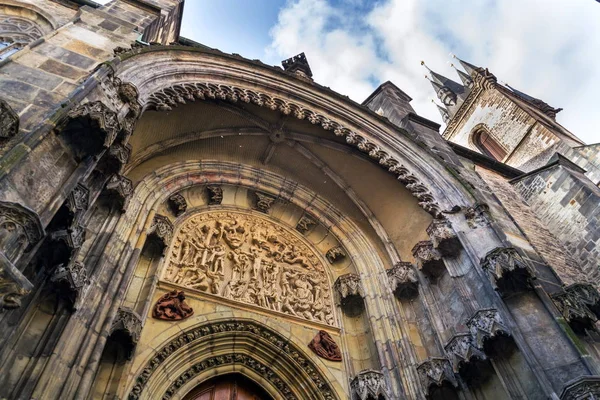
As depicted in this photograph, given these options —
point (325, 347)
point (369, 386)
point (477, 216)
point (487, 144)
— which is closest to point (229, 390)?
point (325, 347)

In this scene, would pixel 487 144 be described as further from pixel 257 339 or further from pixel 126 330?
pixel 126 330

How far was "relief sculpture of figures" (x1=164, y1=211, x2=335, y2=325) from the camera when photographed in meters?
6.35

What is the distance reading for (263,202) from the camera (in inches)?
320

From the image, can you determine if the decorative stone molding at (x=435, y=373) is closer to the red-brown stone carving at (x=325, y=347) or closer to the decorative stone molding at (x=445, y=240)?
the red-brown stone carving at (x=325, y=347)

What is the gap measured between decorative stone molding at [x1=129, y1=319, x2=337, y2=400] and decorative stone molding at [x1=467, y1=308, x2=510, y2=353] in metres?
1.91

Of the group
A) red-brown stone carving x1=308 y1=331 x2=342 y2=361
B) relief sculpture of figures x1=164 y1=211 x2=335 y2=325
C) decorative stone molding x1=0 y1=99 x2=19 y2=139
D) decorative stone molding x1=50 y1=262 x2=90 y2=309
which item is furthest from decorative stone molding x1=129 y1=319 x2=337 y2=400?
decorative stone molding x1=0 y1=99 x2=19 y2=139

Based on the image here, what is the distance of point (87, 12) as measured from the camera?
6.43 meters

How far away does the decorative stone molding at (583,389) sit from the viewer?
3.95 metres

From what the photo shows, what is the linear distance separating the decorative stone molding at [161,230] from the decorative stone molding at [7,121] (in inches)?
102

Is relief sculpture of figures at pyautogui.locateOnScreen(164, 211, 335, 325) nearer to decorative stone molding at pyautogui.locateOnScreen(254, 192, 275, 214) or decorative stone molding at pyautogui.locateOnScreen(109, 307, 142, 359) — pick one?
decorative stone molding at pyautogui.locateOnScreen(254, 192, 275, 214)

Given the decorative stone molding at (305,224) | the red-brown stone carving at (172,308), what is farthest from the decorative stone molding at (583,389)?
the decorative stone molding at (305,224)

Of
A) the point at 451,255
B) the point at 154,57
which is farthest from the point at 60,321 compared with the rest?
the point at 451,255

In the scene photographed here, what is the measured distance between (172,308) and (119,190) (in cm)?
160

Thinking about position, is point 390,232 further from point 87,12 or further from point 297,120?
point 87,12
